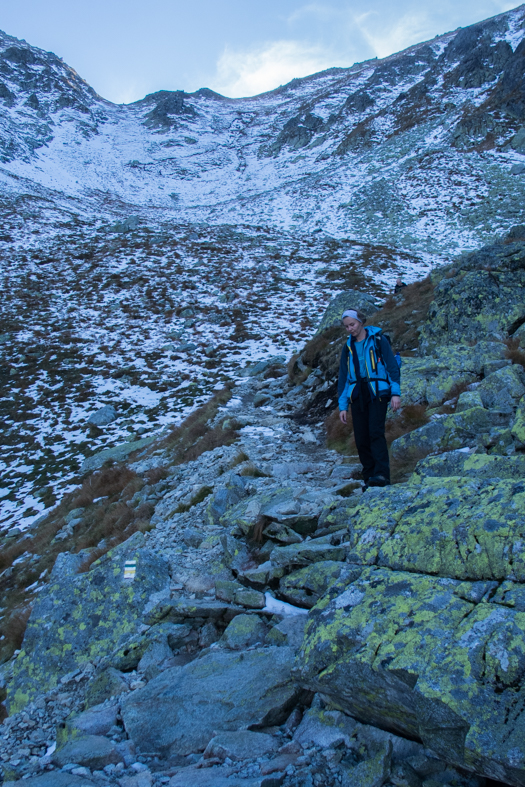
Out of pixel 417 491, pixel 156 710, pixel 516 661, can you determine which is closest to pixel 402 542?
pixel 417 491

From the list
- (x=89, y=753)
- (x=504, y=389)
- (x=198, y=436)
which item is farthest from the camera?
(x=198, y=436)

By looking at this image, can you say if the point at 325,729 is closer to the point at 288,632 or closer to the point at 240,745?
the point at 240,745

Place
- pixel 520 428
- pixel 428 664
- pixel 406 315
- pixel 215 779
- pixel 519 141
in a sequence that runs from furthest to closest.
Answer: pixel 519 141 → pixel 406 315 → pixel 520 428 → pixel 215 779 → pixel 428 664

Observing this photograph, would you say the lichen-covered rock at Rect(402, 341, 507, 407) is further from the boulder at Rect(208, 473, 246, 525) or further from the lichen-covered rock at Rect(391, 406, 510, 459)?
the boulder at Rect(208, 473, 246, 525)

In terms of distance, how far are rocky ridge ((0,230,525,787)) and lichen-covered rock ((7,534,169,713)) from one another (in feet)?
0.07

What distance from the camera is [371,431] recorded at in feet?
17.0

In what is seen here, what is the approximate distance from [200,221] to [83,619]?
46.6m

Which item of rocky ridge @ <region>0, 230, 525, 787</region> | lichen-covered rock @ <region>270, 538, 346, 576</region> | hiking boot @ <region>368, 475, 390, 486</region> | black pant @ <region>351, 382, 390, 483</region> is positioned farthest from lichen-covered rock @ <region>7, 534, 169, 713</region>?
black pant @ <region>351, 382, 390, 483</region>

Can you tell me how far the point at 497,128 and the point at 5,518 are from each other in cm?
5491

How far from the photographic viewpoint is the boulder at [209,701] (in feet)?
9.05

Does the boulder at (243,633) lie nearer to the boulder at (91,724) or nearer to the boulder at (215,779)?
the boulder at (91,724)

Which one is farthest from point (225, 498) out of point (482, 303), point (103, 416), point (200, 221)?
point (200, 221)

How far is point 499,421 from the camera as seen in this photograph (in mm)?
5723

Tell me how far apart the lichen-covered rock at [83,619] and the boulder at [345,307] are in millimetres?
11729
